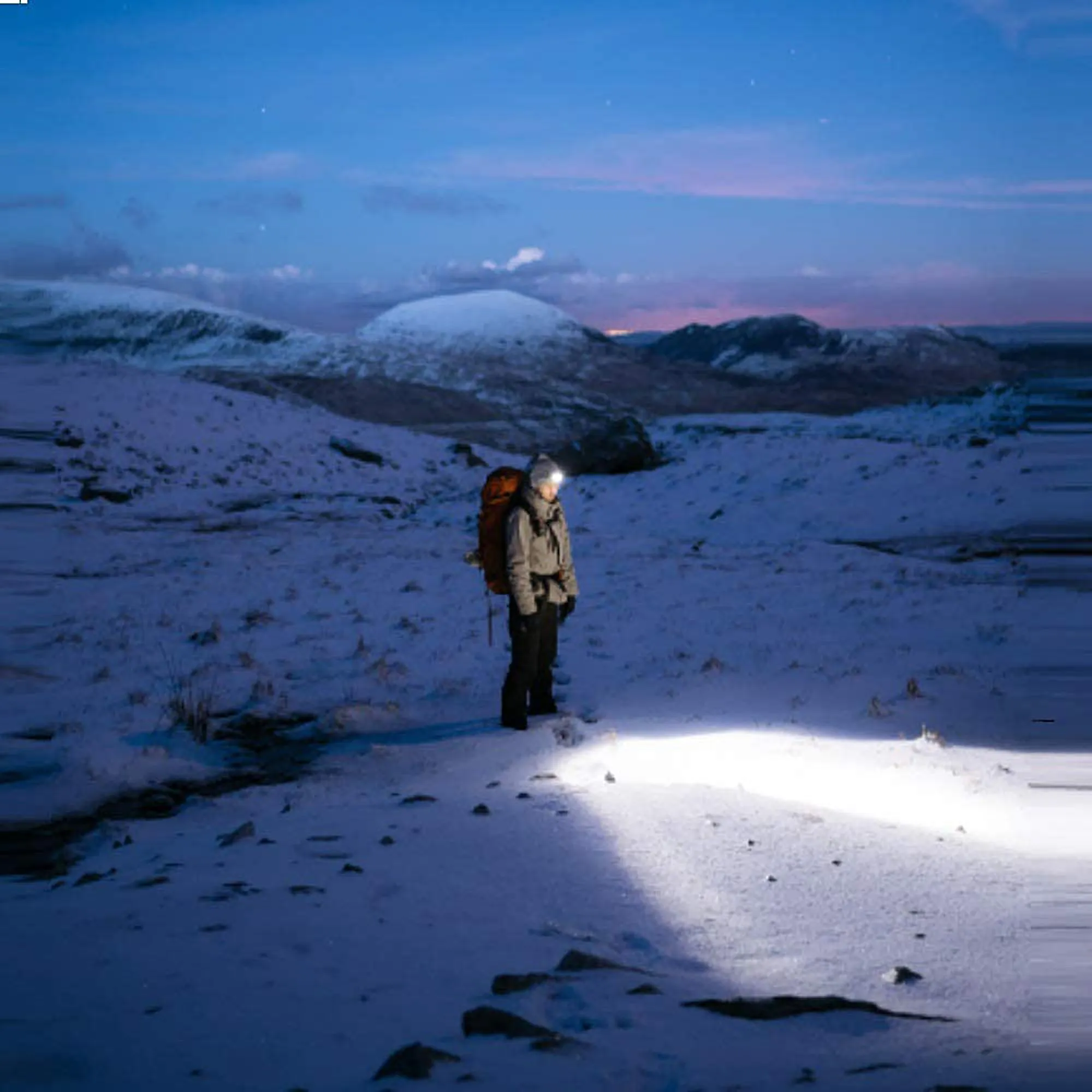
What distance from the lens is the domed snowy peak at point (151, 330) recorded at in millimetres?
144125

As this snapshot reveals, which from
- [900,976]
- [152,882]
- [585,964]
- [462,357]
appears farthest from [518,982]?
[462,357]

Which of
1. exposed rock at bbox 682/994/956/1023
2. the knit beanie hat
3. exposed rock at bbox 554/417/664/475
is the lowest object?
exposed rock at bbox 682/994/956/1023

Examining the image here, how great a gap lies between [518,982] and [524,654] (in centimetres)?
466

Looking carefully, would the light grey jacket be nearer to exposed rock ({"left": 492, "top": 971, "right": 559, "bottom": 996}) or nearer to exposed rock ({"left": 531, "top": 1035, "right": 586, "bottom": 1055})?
exposed rock ({"left": 492, "top": 971, "right": 559, "bottom": 996})

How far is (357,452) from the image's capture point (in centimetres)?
3956

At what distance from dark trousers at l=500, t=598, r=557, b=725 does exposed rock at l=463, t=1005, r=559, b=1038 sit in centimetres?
484

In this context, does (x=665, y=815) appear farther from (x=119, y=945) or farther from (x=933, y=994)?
(x=119, y=945)

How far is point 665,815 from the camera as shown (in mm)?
6020

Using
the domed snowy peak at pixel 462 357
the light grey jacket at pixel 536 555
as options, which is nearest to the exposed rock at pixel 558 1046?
the light grey jacket at pixel 536 555

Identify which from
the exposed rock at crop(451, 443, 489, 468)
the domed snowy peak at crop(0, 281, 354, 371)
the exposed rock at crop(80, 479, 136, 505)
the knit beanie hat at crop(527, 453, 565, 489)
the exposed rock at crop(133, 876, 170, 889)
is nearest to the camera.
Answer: the exposed rock at crop(133, 876, 170, 889)

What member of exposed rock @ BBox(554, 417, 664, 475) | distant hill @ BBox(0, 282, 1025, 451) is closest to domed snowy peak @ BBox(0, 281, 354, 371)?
distant hill @ BBox(0, 282, 1025, 451)

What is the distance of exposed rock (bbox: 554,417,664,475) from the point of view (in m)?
35.9

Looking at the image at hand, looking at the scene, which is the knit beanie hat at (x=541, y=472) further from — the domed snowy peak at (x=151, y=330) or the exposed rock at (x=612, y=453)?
the domed snowy peak at (x=151, y=330)

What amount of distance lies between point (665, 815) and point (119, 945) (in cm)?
311
